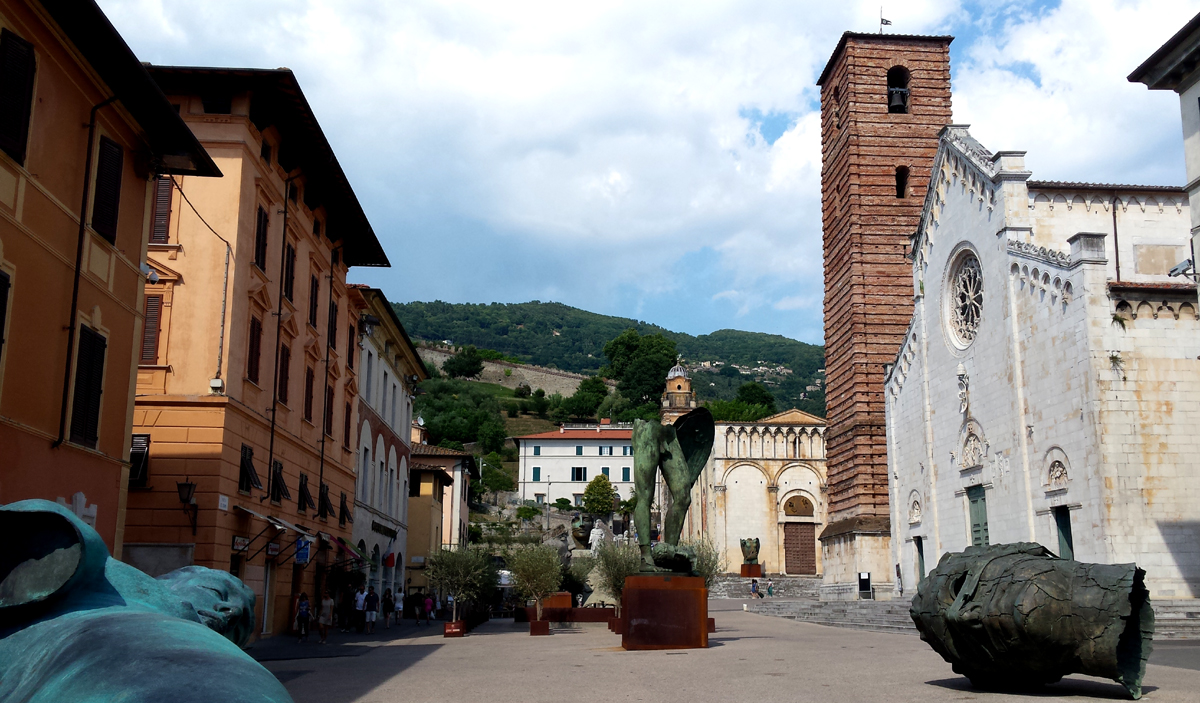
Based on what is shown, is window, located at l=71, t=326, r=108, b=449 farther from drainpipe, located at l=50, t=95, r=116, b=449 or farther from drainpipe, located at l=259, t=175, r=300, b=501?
drainpipe, located at l=259, t=175, r=300, b=501

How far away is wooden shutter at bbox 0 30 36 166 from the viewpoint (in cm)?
1254

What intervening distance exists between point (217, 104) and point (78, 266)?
8.43 metres

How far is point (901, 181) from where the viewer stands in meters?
47.5

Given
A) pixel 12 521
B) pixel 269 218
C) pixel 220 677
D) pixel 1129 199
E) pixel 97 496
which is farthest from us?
pixel 1129 199

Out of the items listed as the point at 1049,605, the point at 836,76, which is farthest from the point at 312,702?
the point at 836,76

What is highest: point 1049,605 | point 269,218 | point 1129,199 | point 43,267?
point 1129,199

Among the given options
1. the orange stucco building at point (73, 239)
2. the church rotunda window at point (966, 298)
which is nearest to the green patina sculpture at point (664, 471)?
the orange stucco building at point (73, 239)

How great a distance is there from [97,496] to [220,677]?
16.3 meters

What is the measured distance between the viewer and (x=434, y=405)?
12825 centimetres

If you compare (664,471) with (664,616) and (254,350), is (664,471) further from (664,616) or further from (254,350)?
(254,350)

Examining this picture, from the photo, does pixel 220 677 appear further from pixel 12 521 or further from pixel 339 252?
pixel 339 252

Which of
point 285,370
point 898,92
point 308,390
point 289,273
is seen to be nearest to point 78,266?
point 285,370

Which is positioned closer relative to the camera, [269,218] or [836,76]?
[269,218]

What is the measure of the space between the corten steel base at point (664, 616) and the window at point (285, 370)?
1251 cm
